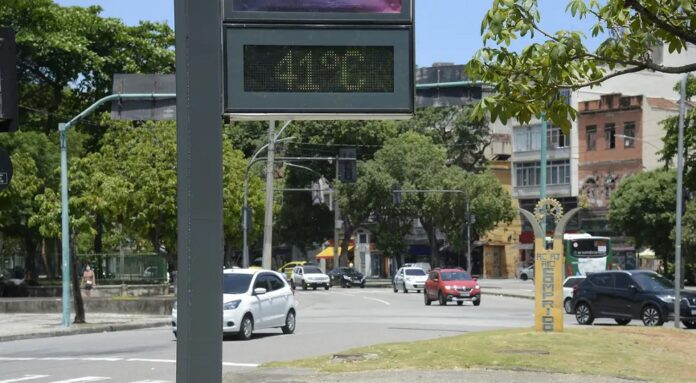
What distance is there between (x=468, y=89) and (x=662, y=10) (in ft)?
52.1

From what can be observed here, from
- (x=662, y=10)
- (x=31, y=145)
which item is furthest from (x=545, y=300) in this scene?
(x=31, y=145)

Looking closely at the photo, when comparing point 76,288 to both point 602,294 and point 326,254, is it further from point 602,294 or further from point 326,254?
point 326,254

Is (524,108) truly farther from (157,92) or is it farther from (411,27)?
(157,92)

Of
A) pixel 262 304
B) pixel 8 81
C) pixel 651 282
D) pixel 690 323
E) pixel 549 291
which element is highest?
pixel 8 81

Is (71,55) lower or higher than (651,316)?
higher

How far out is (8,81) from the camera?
8.45 metres

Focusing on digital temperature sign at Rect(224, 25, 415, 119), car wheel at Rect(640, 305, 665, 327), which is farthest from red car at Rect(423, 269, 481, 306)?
digital temperature sign at Rect(224, 25, 415, 119)

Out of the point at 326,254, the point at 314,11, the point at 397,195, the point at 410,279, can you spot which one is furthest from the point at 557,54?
the point at 326,254

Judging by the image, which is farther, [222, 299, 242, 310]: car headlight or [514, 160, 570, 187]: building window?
[514, 160, 570, 187]: building window

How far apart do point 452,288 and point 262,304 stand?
22899 mm

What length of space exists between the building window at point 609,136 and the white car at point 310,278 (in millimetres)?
22156

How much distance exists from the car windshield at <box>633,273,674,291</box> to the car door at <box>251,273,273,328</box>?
37.2 feet

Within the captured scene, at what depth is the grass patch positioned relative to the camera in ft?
57.2

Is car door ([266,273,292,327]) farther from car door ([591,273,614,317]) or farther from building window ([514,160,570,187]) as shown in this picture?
building window ([514,160,570,187])
